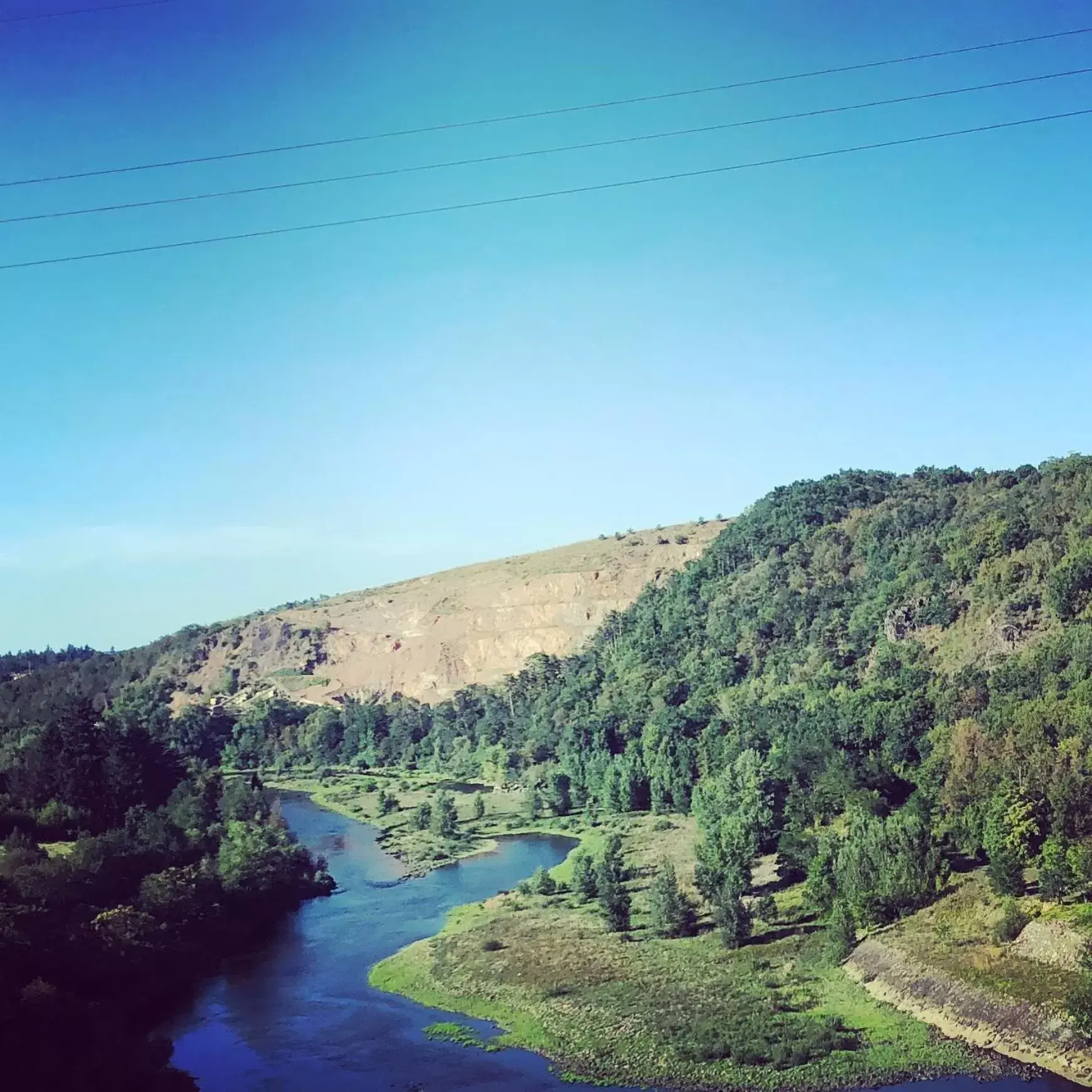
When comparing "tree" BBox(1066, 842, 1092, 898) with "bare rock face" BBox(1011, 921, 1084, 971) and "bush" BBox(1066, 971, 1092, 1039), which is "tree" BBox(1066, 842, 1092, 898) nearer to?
"bare rock face" BBox(1011, 921, 1084, 971)

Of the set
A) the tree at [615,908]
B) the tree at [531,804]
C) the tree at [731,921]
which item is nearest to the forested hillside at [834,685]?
the tree at [531,804]

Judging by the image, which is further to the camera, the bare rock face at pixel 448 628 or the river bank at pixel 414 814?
the bare rock face at pixel 448 628

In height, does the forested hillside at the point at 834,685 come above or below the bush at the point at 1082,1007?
above

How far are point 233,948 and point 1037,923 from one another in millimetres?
38885

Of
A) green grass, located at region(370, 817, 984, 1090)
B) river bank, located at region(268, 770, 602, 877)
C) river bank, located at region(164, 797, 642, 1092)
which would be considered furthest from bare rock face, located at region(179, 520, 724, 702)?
green grass, located at region(370, 817, 984, 1090)

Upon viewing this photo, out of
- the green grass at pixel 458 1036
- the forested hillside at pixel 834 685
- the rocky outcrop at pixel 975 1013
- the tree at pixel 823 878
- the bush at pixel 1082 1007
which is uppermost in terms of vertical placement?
the forested hillside at pixel 834 685

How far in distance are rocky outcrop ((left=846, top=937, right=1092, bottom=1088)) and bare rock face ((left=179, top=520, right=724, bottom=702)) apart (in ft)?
344

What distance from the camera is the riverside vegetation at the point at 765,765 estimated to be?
44.8m

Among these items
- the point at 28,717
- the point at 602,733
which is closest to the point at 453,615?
the point at 602,733

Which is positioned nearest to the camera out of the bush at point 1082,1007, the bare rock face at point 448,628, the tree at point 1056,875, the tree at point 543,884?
the bush at point 1082,1007

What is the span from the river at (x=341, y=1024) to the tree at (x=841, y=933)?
1096 cm

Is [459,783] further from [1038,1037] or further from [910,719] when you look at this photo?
[1038,1037]

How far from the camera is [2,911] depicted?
43.7m

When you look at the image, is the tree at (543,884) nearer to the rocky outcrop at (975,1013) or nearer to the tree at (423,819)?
the rocky outcrop at (975,1013)
